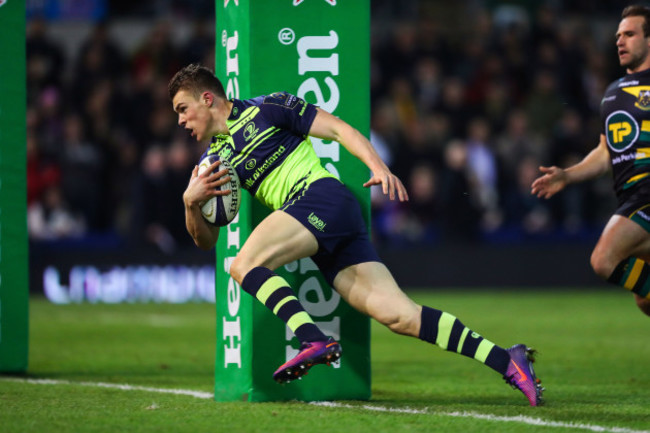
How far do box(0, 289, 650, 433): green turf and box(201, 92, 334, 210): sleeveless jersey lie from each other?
1.25m

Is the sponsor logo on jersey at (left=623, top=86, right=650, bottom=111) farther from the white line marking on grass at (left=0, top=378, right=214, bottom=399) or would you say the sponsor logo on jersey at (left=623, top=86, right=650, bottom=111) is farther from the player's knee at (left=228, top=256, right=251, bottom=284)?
the white line marking on grass at (left=0, top=378, right=214, bottom=399)

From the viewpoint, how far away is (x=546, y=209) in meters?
16.1

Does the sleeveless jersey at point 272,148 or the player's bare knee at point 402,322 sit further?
the sleeveless jersey at point 272,148

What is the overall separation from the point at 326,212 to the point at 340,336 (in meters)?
0.94

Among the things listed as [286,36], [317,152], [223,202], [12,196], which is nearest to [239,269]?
[223,202]

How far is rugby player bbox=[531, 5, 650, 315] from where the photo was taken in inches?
250

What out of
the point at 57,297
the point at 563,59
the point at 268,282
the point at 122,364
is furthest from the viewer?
the point at 563,59

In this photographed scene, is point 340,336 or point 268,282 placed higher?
point 268,282

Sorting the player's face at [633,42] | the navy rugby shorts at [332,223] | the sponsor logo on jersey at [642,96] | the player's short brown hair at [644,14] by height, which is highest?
the player's short brown hair at [644,14]

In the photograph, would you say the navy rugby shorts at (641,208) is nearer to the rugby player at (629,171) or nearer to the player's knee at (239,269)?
the rugby player at (629,171)

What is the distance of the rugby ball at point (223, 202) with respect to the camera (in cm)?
575

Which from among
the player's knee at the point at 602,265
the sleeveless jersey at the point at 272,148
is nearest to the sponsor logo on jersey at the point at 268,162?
the sleeveless jersey at the point at 272,148

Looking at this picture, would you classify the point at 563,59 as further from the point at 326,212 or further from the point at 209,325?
the point at 326,212

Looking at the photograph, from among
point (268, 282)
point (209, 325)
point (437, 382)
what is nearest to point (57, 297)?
point (209, 325)
